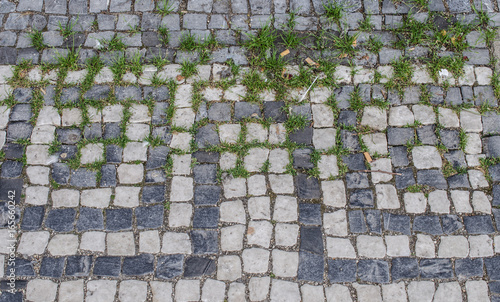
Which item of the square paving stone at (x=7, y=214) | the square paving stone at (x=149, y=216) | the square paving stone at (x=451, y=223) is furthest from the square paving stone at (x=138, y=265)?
the square paving stone at (x=451, y=223)

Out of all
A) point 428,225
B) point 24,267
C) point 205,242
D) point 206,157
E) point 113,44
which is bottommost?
point 24,267

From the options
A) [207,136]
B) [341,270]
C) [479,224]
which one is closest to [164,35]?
[207,136]

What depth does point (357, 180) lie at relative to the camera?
12.2 ft

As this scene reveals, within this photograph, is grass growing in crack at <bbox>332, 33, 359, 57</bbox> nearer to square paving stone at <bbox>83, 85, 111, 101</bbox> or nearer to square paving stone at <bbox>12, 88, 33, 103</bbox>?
square paving stone at <bbox>83, 85, 111, 101</bbox>

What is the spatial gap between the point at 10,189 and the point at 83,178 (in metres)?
0.64

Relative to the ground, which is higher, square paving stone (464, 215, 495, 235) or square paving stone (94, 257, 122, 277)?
square paving stone (464, 215, 495, 235)

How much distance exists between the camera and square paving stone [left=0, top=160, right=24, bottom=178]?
145 inches

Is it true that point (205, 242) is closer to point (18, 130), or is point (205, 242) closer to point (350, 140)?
point (350, 140)

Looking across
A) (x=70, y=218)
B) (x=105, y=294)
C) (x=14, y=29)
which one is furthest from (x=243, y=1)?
(x=105, y=294)

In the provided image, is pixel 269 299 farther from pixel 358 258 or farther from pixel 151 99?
pixel 151 99

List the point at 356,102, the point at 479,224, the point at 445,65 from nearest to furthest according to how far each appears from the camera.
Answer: the point at 479,224 → the point at 356,102 → the point at 445,65

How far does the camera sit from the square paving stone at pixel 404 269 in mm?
3484

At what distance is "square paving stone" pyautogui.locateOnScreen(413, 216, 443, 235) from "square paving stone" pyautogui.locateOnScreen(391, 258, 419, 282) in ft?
0.90

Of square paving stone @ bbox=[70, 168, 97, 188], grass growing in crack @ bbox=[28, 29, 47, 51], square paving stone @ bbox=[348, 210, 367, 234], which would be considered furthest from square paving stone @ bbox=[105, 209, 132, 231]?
square paving stone @ bbox=[348, 210, 367, 234]
